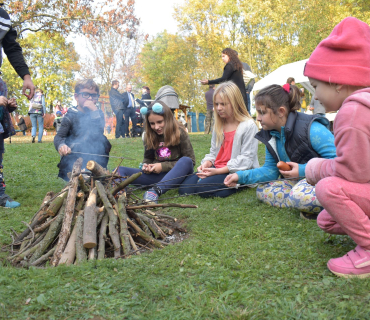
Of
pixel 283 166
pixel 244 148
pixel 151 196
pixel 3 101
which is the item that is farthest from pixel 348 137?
pixel 3 101

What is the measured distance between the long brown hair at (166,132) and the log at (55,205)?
1986 millimetres

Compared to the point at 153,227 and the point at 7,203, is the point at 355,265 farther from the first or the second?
the point at 7,203

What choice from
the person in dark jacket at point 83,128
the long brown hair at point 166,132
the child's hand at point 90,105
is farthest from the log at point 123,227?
the child's hand at point 90,105

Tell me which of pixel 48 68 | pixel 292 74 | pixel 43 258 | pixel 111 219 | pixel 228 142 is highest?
pixel 48 68

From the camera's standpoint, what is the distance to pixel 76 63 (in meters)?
30.7

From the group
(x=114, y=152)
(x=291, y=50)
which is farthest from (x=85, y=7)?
(x=291, y=50)

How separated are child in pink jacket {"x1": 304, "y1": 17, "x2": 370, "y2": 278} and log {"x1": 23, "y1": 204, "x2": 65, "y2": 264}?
6.53ft

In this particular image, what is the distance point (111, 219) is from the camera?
2.85 m

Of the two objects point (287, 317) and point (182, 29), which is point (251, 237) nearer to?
point (287, 317)

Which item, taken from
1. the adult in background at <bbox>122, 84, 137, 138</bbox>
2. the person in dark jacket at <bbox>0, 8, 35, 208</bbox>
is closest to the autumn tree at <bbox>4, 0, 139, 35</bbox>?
the adult in background at <bbox>122, 84, 137, 138</bbox>

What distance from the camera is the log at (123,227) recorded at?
8.86 feet

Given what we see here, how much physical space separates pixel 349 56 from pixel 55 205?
7.92ft

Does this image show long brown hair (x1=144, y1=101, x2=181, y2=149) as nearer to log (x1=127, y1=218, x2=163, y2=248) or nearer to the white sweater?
the white sweater

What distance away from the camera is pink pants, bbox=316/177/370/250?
197 cm
